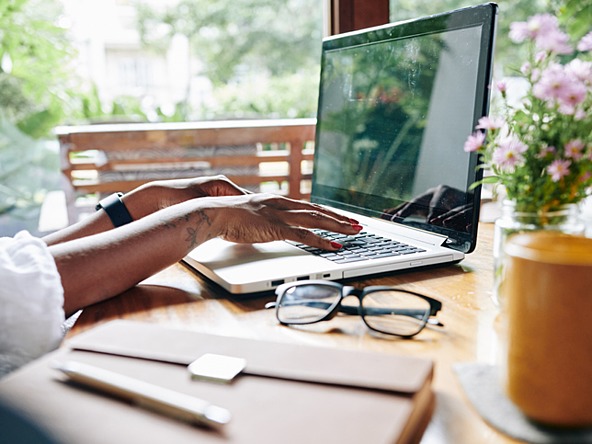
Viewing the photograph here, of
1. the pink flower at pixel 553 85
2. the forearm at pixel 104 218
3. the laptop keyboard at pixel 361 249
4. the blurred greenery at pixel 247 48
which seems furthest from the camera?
the blurred greenery at pixel 247 48

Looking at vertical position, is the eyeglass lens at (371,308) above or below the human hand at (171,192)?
below

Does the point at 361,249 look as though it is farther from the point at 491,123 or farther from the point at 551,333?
the point at 551,333

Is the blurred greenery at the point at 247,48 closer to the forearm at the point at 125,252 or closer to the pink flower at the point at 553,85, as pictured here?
the forearm at the point at 125,252

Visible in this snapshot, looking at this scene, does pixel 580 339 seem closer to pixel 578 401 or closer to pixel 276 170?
pixel 578 401

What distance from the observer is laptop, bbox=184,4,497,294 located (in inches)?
34.8

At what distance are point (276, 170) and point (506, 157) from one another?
1.41m

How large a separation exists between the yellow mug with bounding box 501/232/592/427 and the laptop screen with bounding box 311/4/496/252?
0.44 meters

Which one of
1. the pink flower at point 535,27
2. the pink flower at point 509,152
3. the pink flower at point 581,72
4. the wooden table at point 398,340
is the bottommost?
the wooden table at point 398,340

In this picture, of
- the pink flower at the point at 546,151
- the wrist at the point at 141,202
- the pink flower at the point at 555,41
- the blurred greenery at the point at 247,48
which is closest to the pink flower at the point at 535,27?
the pink flower at the point at 555,41

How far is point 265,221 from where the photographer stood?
953 millimetres

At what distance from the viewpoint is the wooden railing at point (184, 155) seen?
76.0 inches

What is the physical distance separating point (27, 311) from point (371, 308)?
0.39m

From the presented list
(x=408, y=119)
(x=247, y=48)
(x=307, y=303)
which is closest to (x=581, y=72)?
(x=307, y=303)

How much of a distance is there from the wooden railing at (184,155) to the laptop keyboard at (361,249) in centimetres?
92
